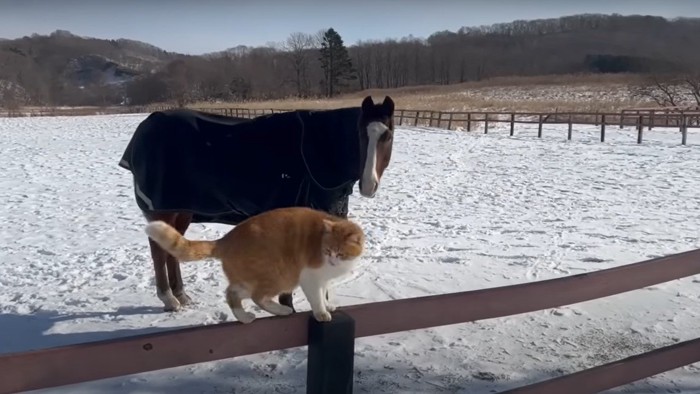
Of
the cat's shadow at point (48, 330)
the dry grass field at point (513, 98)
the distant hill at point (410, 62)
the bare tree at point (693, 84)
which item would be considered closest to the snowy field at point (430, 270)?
the cat's shadow at point (48, 330)

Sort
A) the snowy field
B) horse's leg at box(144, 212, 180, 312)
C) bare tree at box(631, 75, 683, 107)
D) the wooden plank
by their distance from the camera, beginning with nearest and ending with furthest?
the wooden plank → the snowy field → horse's leg at box(144, 212, 180, 312) → bare tree at box(631, 75, 683, 107)

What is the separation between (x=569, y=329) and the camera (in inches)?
169

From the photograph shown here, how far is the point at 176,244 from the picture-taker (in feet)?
7.60

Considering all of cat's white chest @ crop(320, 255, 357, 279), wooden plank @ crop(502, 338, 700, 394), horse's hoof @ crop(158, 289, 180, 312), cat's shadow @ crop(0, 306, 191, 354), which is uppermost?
cat's white chest @ crop(320, 255, 357, 279)

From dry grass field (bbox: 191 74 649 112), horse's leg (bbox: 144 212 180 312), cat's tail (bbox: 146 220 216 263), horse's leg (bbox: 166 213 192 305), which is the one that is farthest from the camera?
dry grass field (bbox: 191 74 649 112)

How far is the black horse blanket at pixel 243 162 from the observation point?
389cm

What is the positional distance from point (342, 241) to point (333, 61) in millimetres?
56254

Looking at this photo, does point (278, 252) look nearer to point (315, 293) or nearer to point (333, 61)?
point (315, 293)

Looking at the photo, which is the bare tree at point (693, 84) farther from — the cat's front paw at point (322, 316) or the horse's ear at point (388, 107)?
the cat's front paw at point (322, 316)

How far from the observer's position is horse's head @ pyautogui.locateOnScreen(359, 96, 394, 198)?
378 cm

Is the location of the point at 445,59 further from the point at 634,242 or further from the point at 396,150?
the point at 634,242

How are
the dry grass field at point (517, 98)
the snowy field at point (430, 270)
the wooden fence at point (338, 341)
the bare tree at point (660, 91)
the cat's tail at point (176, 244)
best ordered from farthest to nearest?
1. the bare tree at point (660, 91)
2. the dry grass field at point (517, 98)
3. the snowy field at point (430, 270)
4. the cat's tail at point (176, 244)
5. the wooden fence at point (338, 341)

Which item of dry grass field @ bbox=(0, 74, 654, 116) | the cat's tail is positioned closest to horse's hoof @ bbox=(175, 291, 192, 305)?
the cat's tail

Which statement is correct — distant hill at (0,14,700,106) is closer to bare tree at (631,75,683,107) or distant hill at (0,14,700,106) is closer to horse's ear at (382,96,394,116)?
bare tree at (631,75,683,107)
